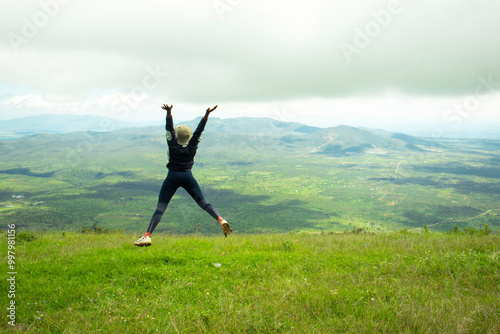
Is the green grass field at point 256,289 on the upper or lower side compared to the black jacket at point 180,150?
lower

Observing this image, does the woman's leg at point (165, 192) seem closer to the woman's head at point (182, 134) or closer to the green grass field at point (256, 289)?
the woman's head at point (182, 134)

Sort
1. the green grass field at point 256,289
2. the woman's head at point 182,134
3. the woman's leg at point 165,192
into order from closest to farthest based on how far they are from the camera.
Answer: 1. the green grass field at point 256,289
2. the woman's head at point 182,134
3. the woman's leg at point 165,192

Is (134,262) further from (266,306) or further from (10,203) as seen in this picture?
(10,203)

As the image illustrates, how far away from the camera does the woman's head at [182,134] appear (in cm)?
830

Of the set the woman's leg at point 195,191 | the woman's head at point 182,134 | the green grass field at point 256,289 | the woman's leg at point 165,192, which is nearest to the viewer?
the green grass field at point 256,289

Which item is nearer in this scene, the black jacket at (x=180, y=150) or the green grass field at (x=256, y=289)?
the green grass field at (x=256, y=289)

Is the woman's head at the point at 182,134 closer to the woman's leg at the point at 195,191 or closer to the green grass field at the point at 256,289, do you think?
the woman's leg at the point at 195,191

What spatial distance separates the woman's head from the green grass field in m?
3.28

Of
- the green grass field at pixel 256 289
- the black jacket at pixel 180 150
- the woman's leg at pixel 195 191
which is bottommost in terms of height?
the green grass field at pixel 256 289

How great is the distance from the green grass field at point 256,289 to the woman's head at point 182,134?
3.28m

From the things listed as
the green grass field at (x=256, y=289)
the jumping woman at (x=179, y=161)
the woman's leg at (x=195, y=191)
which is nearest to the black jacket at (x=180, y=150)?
the jumping woman at (x=179, y=161)

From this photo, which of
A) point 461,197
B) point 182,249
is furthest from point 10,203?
point 461,197

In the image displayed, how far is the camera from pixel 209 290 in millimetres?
6652

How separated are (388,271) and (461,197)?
612 feet
